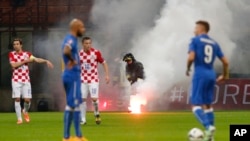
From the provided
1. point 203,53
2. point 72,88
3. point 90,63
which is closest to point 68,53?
point 72,88

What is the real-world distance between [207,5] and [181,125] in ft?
52.5

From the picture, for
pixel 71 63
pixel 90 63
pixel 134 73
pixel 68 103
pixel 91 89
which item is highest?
pixel 134 73

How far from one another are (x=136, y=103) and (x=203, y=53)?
18.1m

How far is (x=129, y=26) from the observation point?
142ft

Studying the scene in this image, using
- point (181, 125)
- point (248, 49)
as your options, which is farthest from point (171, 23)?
point (181, 125)

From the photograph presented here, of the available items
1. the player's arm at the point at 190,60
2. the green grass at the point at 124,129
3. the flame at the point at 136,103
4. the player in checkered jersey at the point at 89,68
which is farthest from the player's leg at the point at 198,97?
the flame at the point at 136,103

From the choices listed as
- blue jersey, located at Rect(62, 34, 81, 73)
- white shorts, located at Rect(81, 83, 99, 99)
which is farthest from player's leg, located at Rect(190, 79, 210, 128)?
white shorts, located at Rect(81, 83, 99, 99)

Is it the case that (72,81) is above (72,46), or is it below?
below

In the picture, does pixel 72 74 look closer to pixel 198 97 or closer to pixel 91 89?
pixel 198 97

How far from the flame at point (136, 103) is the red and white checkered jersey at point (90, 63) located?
28.8 ft

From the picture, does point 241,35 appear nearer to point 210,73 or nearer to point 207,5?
point 207,5

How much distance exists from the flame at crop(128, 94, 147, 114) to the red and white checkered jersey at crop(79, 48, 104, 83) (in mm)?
8782

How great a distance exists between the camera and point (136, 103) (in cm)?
3600

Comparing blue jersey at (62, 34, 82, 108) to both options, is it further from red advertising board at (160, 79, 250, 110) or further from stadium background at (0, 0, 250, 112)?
stadium background at (0, 0, 250, 112)
